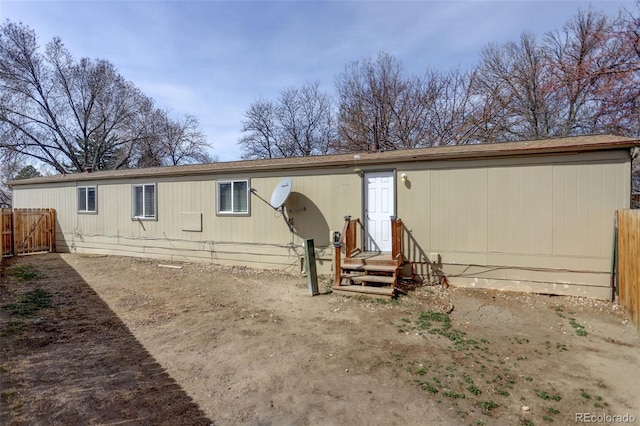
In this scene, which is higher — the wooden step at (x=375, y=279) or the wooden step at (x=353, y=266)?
the wooden step at (x=353, y=266)

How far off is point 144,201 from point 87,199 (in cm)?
293

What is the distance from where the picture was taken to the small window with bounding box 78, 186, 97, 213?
1114 cm

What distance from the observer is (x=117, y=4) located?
22.7 feet

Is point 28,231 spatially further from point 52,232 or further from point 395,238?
point 395,238

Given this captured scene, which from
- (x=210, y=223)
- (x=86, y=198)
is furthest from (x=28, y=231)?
(x=210, y=223)

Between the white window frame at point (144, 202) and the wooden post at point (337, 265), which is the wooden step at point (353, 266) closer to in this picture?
the wooden post at point (337, 265)

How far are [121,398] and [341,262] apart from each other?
436 cm

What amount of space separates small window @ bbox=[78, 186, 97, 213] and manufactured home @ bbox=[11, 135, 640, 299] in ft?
8.87

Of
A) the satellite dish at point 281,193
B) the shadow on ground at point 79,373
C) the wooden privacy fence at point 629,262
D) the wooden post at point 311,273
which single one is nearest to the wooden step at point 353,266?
the wooden post at point 311,273

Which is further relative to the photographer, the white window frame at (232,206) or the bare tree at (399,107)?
the bare tree at (399,107)

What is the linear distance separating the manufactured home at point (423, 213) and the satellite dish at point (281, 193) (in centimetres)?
3

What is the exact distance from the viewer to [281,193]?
7422mm

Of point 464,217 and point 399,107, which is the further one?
point 399,107

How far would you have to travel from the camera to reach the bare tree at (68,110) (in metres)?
18.7
